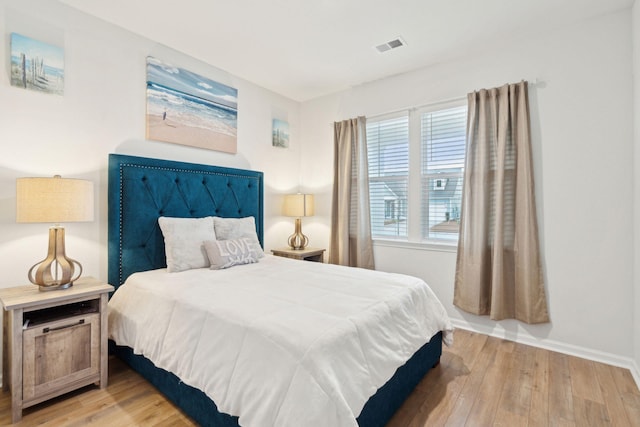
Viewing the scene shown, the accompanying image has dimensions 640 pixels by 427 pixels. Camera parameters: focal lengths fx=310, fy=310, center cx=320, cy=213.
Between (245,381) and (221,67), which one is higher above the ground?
(221,67)

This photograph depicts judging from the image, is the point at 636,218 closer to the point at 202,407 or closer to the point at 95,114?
the point at 202,407

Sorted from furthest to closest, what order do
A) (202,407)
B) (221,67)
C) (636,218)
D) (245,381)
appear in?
1. (221,67)
2. (636,218)
3. (202,407)
4. (245,381)

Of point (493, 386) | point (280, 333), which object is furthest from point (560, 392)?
point (280, 333)

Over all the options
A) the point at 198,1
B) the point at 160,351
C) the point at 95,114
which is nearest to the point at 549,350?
the point at 160,351

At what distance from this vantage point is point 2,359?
198 cm

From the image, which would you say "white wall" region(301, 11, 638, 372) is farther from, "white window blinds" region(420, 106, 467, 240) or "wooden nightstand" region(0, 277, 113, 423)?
"wooden nightstand" region(0, 277, 113, 423)

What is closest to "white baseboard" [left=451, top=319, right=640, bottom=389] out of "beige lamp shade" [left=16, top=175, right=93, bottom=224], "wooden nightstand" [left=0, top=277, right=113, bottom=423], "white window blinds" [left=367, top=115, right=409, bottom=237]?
"white window blinds" [left=367, top=115, right=409, bottom=237]

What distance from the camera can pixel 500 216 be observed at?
2709 mm

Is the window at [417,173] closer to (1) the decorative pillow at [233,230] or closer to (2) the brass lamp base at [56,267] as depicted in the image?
(1) the decorative pillow at [233,230]

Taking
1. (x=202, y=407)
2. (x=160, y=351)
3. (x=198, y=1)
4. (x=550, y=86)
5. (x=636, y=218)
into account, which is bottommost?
(x=202, y=407)

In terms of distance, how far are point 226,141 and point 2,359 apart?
2.40m

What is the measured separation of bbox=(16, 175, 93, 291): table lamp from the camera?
177cm

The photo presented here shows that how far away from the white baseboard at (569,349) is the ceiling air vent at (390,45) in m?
2.71

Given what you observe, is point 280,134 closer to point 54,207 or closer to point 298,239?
point 298,239
